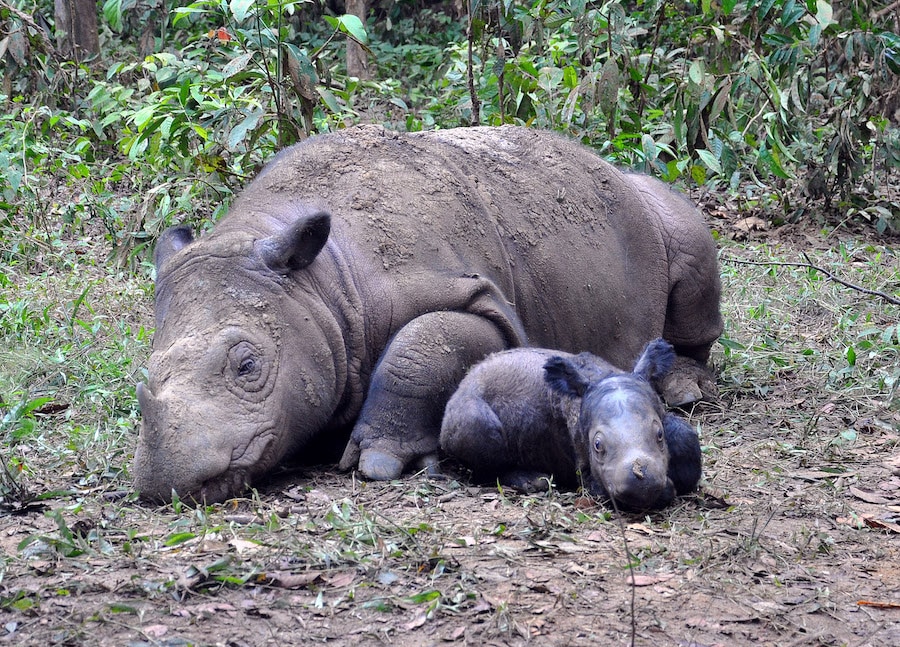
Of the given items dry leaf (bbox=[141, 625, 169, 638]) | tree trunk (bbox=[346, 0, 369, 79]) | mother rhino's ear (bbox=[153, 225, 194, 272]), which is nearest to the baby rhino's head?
dry leaf (bbox=[141, 625, 169, 638])

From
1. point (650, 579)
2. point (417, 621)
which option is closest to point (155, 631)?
point (417, 621)

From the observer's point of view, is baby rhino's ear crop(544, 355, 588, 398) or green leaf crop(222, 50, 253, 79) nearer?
baby rhino's ear crop(544, 355, 588, 398)

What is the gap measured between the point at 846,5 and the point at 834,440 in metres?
6.29

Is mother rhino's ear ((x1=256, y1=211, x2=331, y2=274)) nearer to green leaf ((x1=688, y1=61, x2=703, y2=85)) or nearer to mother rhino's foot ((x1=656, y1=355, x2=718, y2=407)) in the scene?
mother rhino's foot ((x1=656, y1=355, x2=718, y2=407))

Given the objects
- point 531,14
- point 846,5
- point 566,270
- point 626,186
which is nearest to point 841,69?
point 846,5

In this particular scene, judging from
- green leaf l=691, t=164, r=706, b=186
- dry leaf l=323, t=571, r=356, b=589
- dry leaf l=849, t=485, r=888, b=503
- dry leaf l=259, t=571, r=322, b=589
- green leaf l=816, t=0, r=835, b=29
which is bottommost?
dry leaf l=849, t=485, r=888, b=503

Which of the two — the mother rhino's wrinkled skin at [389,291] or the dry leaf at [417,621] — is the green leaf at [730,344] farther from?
the dry leaf at [417,621]

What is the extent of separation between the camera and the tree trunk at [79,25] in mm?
A: 14195

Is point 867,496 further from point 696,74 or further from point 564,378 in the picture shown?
point 696,74

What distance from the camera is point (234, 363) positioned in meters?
4.98

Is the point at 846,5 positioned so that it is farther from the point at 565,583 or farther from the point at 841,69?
the point at 565,583

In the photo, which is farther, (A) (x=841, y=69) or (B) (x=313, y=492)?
(A) (x=841, y=69)

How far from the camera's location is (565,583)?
12.4 ft

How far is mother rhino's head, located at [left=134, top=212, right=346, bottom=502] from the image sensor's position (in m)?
4.66
